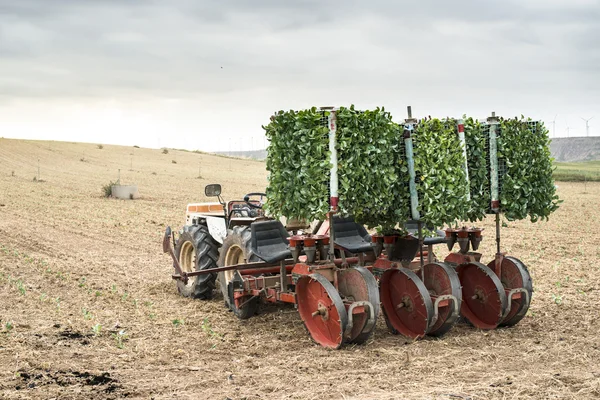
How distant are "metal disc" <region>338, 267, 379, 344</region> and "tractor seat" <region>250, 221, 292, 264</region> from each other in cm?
131

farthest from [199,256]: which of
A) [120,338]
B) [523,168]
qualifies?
[523,168]

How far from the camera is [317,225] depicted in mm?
9188

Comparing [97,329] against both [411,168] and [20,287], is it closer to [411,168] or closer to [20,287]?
[20,287]

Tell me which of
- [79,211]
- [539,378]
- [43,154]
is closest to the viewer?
[539,378]

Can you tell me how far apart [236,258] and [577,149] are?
118315 millimetres

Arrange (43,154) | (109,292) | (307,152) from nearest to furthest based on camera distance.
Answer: (307,152)
(109,292)
(43,154)

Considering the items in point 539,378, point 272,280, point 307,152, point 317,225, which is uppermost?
point 307,152

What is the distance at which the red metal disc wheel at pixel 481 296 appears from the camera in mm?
7949

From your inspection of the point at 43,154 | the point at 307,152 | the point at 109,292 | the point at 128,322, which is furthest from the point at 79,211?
the point at 43,154

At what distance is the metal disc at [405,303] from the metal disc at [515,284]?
3.90ft

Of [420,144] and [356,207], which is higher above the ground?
[420,144]

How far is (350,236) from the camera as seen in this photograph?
9242 mm

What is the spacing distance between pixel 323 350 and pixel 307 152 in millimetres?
2018

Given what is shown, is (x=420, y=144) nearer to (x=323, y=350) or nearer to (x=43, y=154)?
(x=323, y=350)
